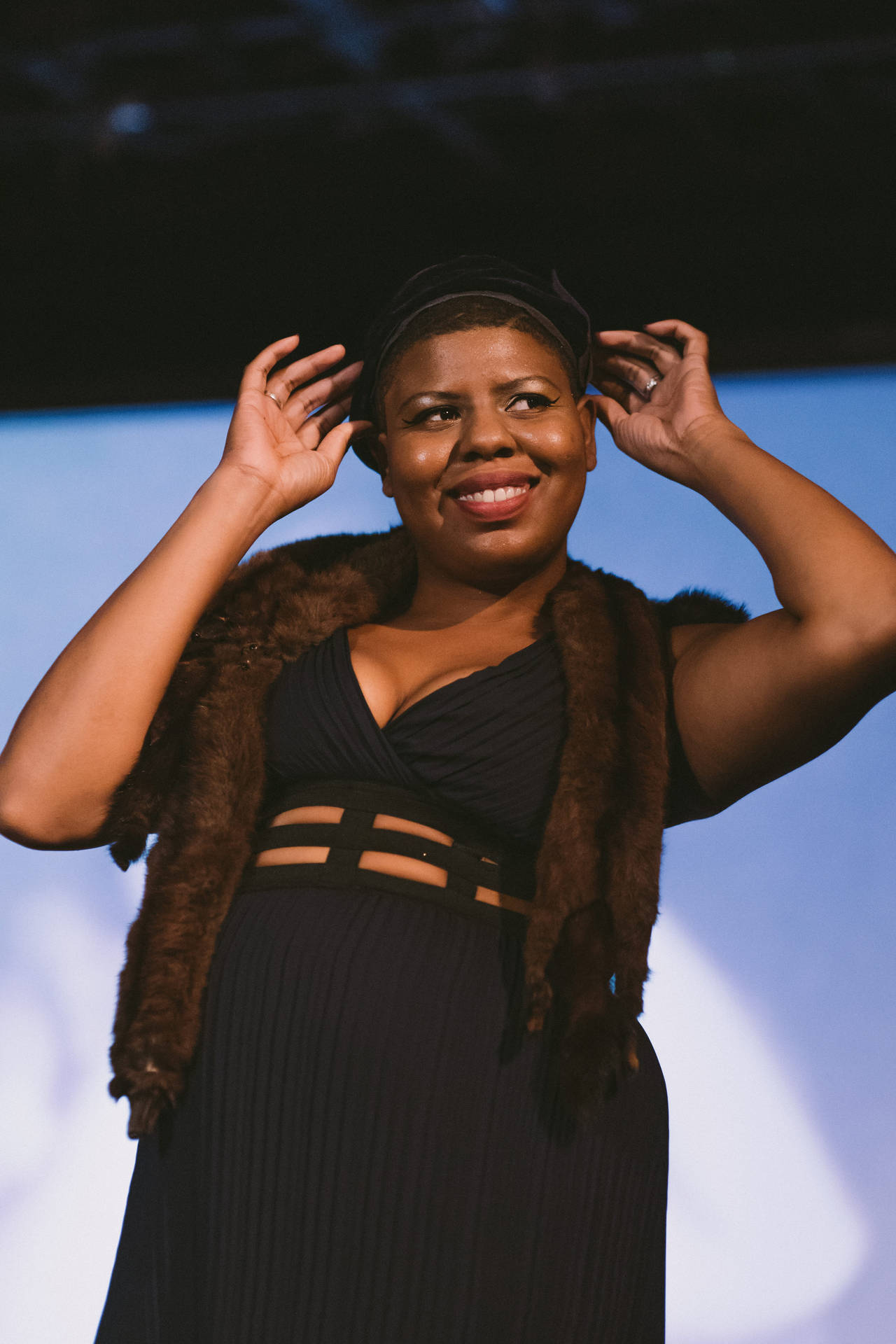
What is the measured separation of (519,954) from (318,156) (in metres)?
1.99

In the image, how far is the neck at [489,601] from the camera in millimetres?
1410

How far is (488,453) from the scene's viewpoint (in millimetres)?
1334

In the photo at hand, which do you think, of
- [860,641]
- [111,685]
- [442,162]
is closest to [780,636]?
[860,641]

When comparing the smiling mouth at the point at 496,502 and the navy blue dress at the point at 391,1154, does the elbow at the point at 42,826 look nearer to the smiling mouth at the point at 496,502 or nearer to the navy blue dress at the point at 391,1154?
the navy blue dress at the point at 391,1154

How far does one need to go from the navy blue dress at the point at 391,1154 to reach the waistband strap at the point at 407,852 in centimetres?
2

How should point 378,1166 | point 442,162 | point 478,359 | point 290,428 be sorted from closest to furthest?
point 378,1166 < point 478,359 < point 290,428 < point 442,162

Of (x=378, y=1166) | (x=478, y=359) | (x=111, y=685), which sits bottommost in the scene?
(x=378, y=1166)

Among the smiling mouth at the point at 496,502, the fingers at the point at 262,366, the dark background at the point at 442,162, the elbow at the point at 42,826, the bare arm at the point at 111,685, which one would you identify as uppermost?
the dark background at the point at 442,162

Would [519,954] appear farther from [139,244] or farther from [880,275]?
[139,244]

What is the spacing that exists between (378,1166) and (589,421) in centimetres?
90

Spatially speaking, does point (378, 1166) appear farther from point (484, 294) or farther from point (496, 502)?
point (484, 294)

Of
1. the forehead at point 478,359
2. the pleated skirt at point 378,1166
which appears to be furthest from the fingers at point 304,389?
the pleated skirt at point 378,1166

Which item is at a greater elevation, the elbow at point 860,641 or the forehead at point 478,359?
the forehead at point 478,359

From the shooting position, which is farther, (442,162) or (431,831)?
(442,162)
